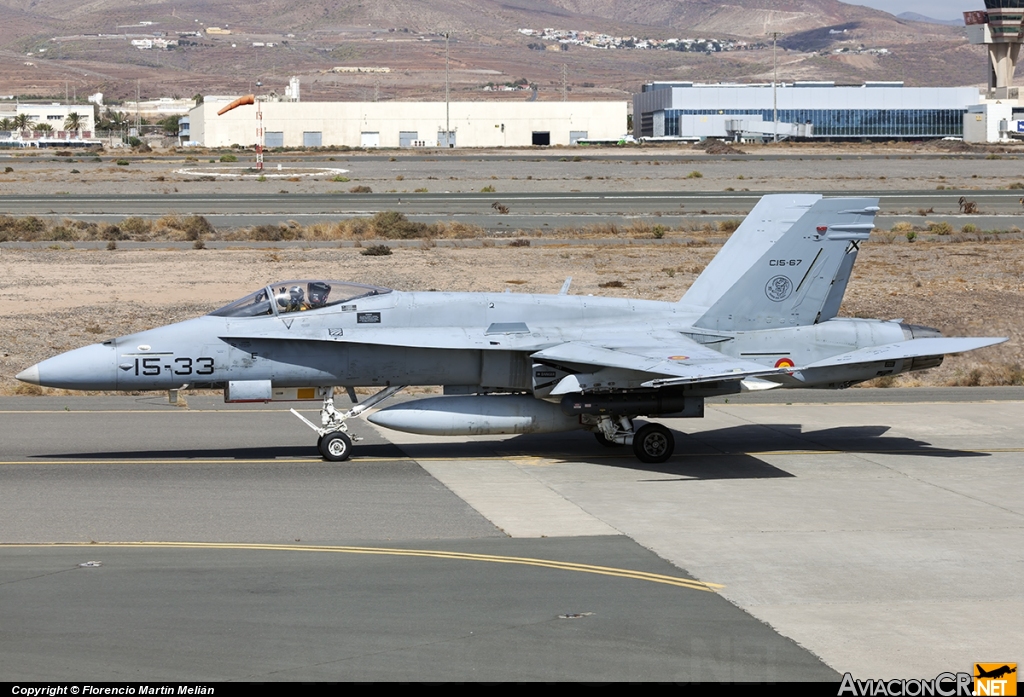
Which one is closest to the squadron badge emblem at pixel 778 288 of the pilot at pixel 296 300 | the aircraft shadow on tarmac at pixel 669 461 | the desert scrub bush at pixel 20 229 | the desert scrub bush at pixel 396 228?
the aircraft shadow on tarmac at pixel 669 461

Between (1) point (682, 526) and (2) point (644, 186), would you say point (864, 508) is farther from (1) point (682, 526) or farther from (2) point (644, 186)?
(2) point (644, 186)

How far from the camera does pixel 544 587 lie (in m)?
12.4

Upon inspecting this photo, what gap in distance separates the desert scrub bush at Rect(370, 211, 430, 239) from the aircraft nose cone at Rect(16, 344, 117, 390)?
33085mm

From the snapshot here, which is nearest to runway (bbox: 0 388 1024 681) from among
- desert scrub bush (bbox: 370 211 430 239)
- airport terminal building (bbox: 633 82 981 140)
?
desert scrub bush (bbox: 370 211 430 239)

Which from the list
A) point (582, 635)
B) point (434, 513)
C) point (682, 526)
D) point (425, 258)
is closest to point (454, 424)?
point (434, 513)

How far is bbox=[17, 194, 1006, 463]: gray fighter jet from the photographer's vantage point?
1803cm

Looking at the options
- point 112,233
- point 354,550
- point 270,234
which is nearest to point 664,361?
point 354,550

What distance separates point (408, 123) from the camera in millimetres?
172000

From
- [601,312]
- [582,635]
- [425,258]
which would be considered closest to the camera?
[582,635]

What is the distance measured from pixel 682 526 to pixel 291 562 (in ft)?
16.4

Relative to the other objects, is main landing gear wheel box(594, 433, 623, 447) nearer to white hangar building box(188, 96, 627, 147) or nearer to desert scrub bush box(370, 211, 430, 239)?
desert scrub bush box(370, 211, 430, 239)

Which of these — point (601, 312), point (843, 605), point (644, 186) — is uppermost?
point (644, 186)

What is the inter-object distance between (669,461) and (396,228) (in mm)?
33073

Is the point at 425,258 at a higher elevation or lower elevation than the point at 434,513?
higher
